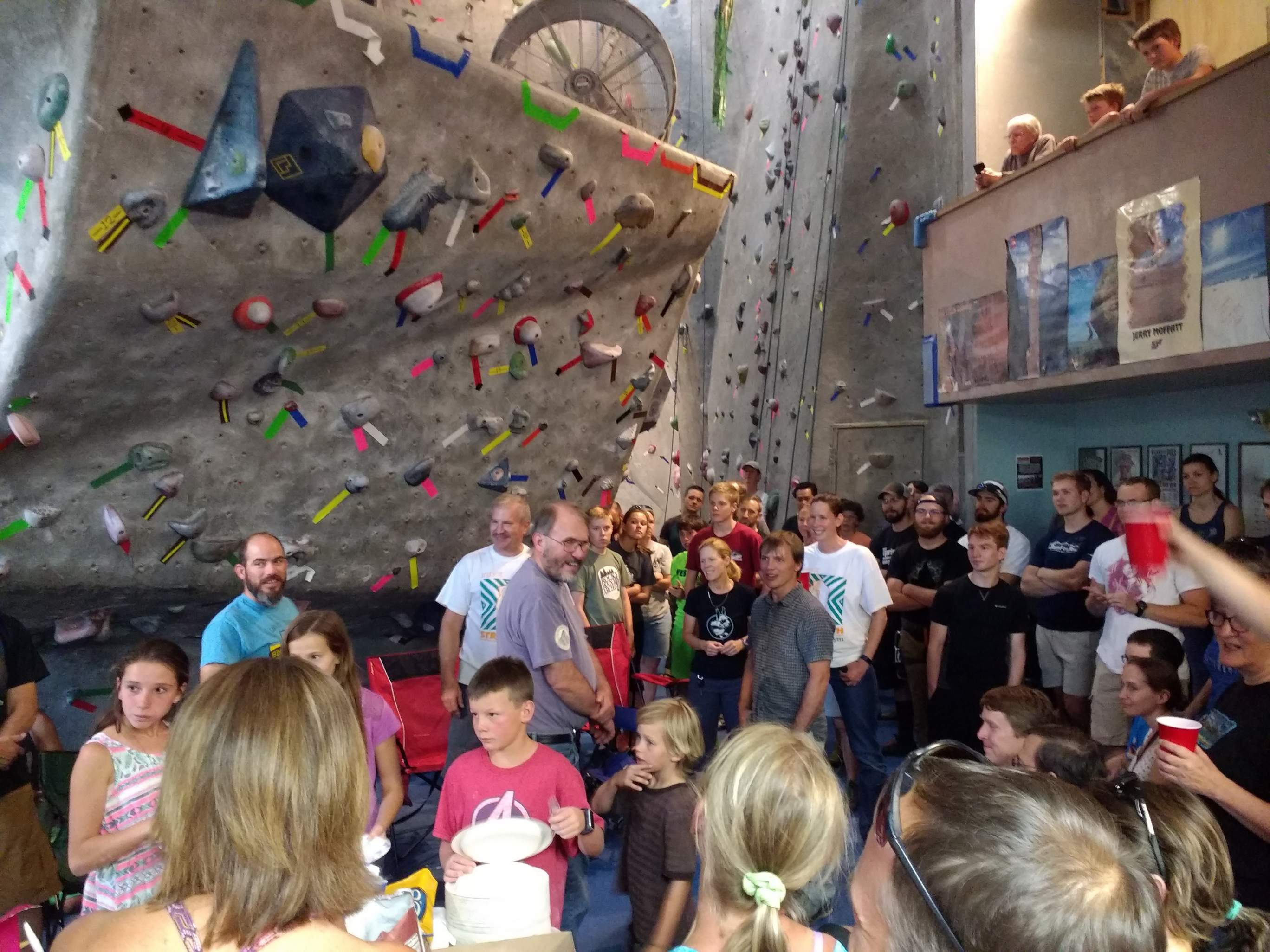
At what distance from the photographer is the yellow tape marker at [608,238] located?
16.6 feet

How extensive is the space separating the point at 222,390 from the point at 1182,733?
12.3 ft

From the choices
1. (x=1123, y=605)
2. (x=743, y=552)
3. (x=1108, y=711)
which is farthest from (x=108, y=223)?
(x=1108, y=711)

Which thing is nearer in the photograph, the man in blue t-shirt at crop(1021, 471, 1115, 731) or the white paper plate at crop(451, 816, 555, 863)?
the white paper plate at crop(451, 816, 555, 863)

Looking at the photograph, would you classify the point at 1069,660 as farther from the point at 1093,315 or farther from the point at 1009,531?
the point at 1093,315

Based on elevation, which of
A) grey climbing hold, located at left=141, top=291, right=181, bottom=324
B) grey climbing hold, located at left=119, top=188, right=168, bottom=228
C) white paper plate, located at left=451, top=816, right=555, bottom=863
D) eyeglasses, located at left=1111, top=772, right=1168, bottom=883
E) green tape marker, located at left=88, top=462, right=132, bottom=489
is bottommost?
white paper plate, located at left=451, top=816, right=555, bottom=863

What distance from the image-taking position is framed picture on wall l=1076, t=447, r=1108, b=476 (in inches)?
272

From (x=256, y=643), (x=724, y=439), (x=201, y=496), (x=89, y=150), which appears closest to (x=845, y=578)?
(x=256, y=643)

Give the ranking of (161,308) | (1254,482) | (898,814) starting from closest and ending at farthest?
(898,814) → (161,308) → (1254,482)

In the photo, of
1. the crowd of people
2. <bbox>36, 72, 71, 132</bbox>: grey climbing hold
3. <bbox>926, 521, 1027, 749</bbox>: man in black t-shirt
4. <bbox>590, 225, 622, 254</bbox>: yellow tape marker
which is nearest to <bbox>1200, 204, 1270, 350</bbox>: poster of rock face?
the crowd of people

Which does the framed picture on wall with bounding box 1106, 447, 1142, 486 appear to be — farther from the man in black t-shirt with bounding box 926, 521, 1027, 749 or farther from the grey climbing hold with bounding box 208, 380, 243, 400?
the grey climbing hold with bounding box 208, 380, 243, 400

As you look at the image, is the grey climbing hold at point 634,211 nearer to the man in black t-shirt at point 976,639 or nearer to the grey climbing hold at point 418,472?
the grey climbing hold at point 418,472

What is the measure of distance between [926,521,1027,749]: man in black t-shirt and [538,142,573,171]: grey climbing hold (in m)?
2.64

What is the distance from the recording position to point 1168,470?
20.3ft

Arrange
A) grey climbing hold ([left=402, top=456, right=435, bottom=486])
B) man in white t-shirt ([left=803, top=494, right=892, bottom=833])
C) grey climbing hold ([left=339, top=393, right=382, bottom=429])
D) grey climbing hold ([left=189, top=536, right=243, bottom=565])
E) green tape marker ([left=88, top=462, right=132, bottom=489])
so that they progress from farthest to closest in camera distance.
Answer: grey climbing hold ([left=402, top=456, right=435, bottom=486]) → grey climbing hold ([left=339, top=393, right=382, bottom=429]) → man in white t-shirt ([left=803, top=494, right=892, bottom=833]) → grey climbing hold ([left=189, top=536, right=243, bottom=565]) → green tape marker ([left=88, top=462, right=132, bottom=489])
